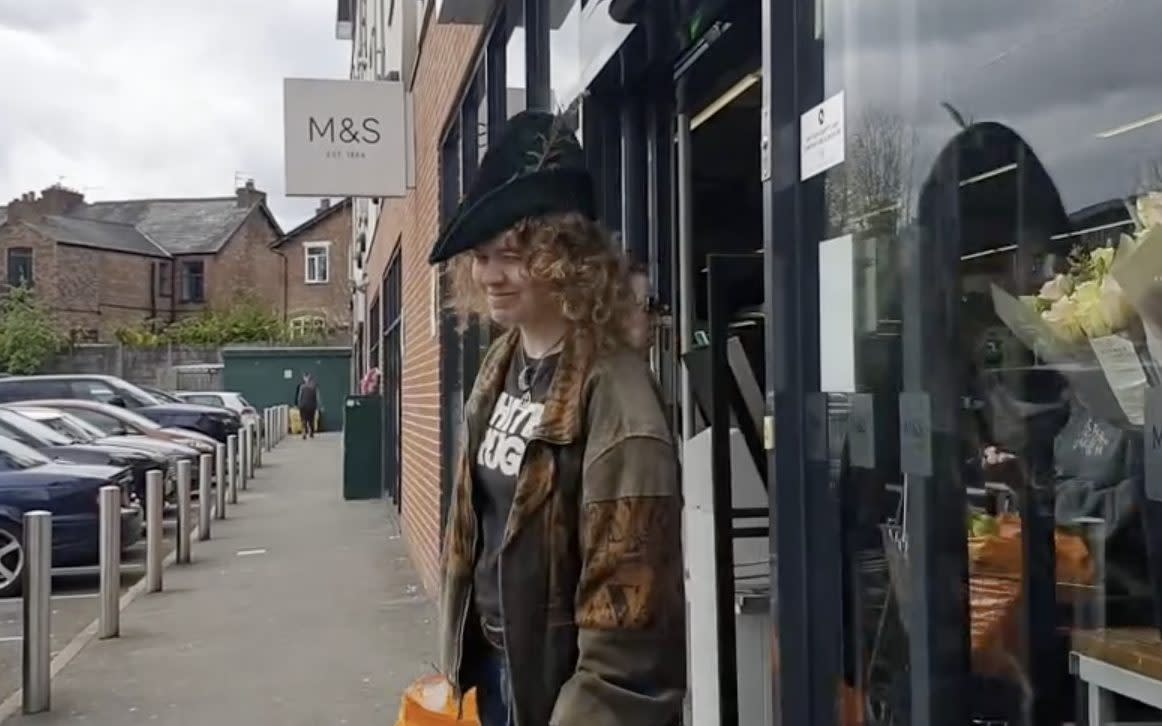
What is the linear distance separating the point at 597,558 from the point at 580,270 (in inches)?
22.0

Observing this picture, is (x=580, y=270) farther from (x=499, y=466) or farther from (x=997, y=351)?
(x=997, y=351)

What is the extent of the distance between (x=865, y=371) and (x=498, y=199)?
757mm

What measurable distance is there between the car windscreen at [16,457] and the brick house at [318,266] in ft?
152

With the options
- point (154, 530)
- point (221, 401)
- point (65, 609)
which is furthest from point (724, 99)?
point (221, 401)

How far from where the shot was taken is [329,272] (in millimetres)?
61000

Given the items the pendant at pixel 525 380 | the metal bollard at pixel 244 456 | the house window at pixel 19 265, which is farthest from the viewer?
the house window at pixel 19 265

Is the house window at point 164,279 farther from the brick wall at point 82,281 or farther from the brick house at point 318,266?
the brick house at point 318,266

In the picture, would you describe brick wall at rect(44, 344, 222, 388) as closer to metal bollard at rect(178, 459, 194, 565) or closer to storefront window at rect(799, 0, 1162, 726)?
metal bollard at rect(178, 459, 194, 565)

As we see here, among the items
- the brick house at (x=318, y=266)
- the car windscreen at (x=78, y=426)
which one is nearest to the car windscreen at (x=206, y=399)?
the car windscreen at (x=78, y=426)

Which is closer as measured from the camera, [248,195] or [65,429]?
[65,429]

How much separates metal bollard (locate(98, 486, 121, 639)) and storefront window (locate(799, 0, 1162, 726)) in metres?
6.97

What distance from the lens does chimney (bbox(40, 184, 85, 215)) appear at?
61.2 metres

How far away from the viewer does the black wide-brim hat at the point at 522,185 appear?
247cm

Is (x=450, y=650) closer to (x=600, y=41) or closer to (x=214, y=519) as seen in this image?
(x=600, y=41)
